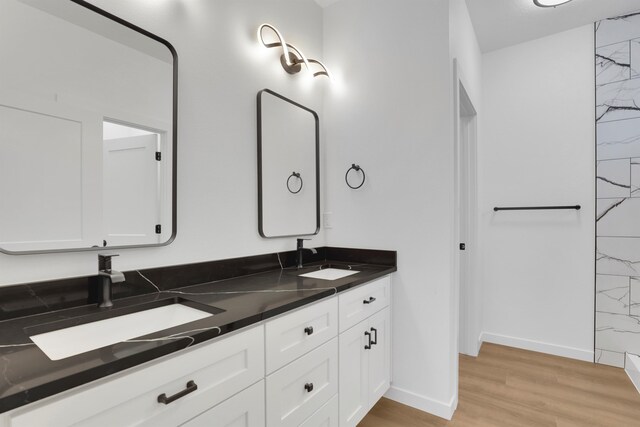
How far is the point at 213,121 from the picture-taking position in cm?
164

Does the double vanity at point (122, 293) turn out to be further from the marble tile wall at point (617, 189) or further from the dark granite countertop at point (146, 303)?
the marble tile wall at point (617, 189)

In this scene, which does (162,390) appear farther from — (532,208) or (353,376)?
(532,208)

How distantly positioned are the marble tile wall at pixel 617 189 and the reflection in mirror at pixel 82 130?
307 centimetres

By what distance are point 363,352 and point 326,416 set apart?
39 cm

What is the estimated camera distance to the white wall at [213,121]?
140 centimetres

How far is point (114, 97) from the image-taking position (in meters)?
1.28

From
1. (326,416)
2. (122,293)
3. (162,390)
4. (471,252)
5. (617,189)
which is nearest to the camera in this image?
(162,390)

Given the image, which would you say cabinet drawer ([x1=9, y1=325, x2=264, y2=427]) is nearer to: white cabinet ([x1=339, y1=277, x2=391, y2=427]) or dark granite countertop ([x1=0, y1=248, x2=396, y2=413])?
dark granite countertop ([x1=0, y1=248, x2=396, y2=413])

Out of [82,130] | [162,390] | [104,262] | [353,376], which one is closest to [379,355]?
[353,376]

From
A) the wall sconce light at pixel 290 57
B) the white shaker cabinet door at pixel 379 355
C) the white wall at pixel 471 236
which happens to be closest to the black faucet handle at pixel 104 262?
the white shaker cabinet door at pixel 379 355

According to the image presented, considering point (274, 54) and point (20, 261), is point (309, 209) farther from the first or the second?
point (20, 261)

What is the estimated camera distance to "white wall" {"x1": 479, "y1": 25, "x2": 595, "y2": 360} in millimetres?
2678

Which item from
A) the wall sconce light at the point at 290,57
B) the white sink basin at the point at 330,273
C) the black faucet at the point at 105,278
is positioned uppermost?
the wall sconce light at the point at 290,57

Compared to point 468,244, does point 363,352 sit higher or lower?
lower
